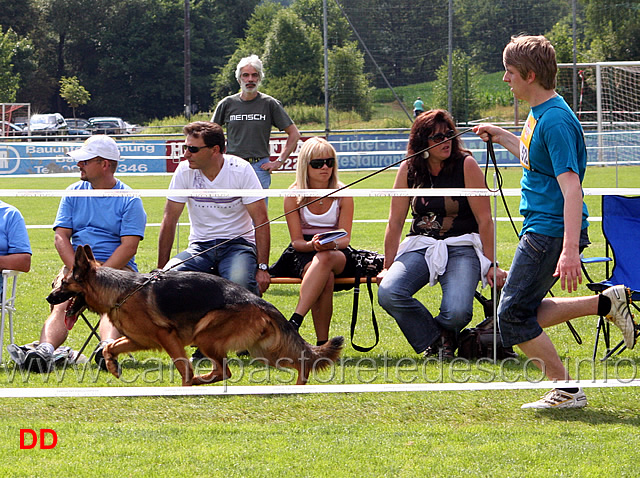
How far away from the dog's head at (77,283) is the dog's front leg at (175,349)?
466mm

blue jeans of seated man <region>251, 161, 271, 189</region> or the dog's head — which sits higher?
blue jeans of seated man <region>251, 161, 271, 189</region>

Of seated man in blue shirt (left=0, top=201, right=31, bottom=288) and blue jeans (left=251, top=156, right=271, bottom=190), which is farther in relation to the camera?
blue jeans (left=251, top=156, right=271, bottom=190)

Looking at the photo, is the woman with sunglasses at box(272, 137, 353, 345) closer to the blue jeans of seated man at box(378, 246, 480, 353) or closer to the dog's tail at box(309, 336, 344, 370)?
the blue jeans of seated man at box(378, 246, 480, 353)

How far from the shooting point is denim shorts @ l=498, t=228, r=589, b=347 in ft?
13.0

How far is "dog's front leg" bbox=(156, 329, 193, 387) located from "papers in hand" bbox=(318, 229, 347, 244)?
137 cm

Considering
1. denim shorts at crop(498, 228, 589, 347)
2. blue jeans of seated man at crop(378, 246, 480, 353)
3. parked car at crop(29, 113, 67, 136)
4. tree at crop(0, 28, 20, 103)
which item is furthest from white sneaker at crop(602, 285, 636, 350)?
tree at crop(0, 28, 20, 103)

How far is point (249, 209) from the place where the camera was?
5.73 metres

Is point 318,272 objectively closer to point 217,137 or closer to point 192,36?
point 217,137

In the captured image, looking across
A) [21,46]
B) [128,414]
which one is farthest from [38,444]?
[21,46]

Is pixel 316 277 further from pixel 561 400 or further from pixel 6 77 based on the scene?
pixel 6 77

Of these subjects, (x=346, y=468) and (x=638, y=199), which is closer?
(x=346, y=468)

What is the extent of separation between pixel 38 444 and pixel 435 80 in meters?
19.7

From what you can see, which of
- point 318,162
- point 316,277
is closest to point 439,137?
point 318,162

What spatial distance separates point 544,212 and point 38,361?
→ 10.1ft
